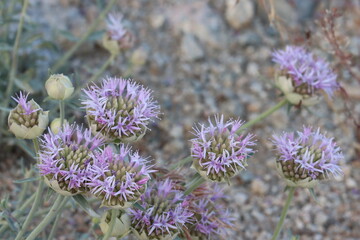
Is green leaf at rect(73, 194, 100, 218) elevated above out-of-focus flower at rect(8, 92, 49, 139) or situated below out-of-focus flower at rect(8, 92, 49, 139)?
below

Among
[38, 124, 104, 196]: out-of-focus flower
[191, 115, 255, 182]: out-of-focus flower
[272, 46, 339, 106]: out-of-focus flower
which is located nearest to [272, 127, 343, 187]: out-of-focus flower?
[191, 115, 255, 182]: out-of-focus flower

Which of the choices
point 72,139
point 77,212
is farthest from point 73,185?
point 77,212

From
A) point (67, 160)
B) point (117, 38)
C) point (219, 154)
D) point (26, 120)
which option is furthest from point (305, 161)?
point (117, 38)

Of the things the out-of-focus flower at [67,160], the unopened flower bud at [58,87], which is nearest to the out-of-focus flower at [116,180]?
the out-of-focus flower at [67,160]

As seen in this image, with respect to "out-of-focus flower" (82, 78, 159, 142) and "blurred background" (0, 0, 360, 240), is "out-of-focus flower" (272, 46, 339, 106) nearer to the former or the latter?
"blurred background" (0, 0, 360, 240)

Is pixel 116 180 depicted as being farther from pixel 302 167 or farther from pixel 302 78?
pixel 302 78

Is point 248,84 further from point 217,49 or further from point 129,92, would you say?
point 129,92
